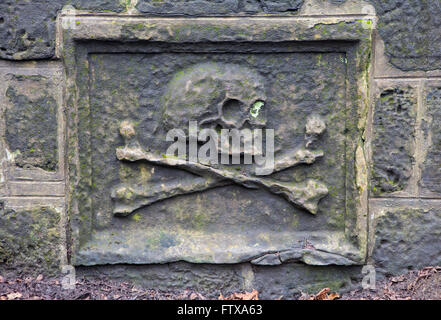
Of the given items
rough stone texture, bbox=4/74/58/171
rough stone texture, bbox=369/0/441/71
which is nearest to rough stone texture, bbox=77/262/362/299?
rough stone texture, bbox=4/74/58/171

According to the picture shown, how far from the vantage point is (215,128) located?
1.98 m

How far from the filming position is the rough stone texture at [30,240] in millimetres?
2016

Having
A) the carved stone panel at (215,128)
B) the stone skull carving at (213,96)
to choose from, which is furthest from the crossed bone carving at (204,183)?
the stone skull carving at (213,96)

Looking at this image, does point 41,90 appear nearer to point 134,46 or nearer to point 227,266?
point 134,46

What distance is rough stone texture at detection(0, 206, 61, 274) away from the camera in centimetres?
202

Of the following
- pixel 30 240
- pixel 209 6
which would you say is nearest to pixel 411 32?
pixel 209 6

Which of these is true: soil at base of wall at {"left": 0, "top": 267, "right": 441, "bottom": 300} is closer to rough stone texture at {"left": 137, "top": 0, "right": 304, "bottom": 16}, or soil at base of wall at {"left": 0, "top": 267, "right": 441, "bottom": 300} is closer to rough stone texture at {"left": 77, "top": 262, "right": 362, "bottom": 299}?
rough stone texture at {"left": 77, "top": 262, "right": 362, "bottom": 299}

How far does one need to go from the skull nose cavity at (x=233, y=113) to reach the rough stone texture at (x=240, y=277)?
63 cm

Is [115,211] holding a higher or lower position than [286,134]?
lower

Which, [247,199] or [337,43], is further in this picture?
[247,199]

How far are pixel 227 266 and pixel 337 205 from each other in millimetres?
551

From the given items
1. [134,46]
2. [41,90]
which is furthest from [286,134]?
[41,90]

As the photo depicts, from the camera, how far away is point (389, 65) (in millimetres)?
1919

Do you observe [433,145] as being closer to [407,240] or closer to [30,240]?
[407,240]
